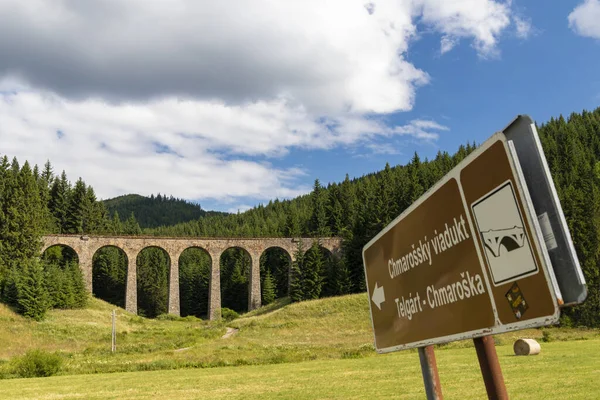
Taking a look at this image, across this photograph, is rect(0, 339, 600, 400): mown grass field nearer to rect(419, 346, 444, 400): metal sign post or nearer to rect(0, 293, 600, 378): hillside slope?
rect(419, 346, 444, 400): metal sign post

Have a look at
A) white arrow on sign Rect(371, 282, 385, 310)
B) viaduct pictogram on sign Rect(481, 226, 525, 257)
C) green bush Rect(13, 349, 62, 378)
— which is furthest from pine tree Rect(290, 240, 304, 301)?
viaduct pictogram on sign Rect(481, 226, 525, 257)

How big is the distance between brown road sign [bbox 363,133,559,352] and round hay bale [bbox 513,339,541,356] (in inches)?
28.2

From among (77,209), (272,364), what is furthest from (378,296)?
(77,209)

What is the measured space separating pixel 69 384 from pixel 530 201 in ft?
61.2

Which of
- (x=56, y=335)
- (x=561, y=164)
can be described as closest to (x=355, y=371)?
(x=56, y=335)

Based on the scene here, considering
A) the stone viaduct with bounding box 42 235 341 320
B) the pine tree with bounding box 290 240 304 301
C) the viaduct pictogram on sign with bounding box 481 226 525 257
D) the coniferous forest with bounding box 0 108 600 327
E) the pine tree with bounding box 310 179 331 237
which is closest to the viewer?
the viaduct pictogram on sign with bounding box 481 226 525 257

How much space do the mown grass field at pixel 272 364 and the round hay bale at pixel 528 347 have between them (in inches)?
340

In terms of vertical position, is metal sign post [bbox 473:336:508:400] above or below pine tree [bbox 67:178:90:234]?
below

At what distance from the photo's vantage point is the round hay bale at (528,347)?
2.60 meters

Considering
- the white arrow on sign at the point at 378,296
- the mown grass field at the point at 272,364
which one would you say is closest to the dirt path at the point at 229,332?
the mown grass field at the point at 272,364

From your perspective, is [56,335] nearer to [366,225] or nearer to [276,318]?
[276,318]

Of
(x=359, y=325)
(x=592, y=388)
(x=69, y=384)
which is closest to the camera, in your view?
(x=592, y=388)

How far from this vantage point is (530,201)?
1522mm

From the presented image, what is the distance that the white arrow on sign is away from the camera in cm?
299
